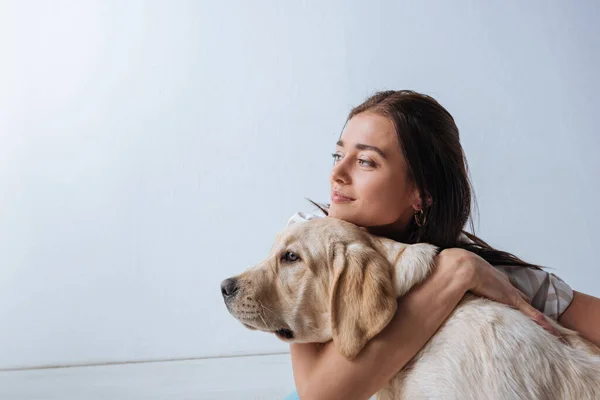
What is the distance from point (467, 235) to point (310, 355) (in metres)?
0.94

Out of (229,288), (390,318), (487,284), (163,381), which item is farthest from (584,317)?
(163,381)

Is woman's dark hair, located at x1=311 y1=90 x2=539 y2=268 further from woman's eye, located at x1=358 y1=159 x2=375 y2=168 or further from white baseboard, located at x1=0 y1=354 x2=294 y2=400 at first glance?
white baseboard, located at x1=0 y1=354 x2=294 y2=400

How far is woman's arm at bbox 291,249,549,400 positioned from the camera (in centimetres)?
173

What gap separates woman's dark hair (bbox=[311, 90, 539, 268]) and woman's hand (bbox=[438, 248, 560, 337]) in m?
0.30

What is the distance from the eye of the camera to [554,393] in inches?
62.2

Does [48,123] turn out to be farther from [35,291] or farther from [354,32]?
[354,32]

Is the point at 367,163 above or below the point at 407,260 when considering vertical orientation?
above

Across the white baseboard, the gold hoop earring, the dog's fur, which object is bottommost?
the white baseboard

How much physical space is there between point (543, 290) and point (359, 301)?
944 millimetres

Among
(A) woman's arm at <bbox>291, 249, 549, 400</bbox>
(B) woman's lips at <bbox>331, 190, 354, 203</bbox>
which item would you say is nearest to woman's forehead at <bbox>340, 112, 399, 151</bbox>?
(B) woman's lips at <bbox>331, 190, 354, 203</bbox>

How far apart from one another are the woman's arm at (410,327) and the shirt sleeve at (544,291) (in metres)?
0.39

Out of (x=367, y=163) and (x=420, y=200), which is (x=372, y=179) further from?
(x=420, y=200)

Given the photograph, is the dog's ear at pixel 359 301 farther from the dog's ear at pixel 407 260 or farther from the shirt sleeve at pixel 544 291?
the shirt sleeve at pixel 544 291

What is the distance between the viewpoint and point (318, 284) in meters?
1.86
